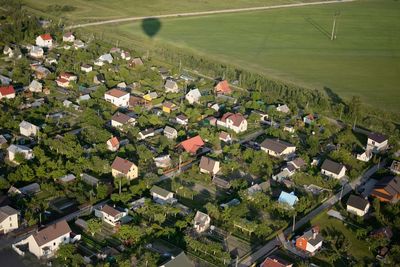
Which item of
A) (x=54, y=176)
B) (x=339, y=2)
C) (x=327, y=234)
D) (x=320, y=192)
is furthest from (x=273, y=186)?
(x=339, y=2)

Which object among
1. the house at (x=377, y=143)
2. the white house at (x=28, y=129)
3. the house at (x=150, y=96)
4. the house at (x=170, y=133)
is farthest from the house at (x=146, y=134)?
the house at (x=377, y=143)

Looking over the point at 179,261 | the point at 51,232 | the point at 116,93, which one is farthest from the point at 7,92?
the point at 179,261

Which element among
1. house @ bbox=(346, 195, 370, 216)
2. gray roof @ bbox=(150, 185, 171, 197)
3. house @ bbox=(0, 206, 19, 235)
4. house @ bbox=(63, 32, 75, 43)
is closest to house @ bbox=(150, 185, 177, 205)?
gray roof @ bbox=(150, 185, 171, 197)

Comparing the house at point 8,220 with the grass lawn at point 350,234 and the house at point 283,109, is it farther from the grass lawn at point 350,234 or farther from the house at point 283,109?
the house at point 283,109

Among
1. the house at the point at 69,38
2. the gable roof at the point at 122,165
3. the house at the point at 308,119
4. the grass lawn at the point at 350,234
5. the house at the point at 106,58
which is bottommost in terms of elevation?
the grass lawn at the point at 350,234

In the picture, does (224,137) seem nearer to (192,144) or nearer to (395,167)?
(192,144)

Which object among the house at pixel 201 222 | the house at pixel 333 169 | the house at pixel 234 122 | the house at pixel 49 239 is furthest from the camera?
the house at pixel 234 122
